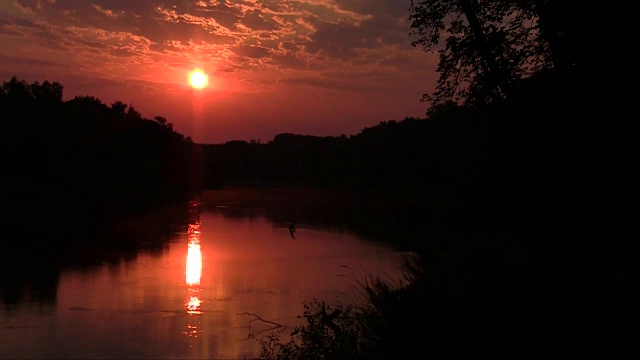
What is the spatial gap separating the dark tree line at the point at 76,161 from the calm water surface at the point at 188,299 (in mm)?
18490

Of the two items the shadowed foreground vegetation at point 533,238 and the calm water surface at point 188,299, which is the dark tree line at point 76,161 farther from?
the shadowed foreground vegetation at point 533,238

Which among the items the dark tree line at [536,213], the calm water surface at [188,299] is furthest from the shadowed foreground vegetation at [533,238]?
the calm water surface at [188,299]

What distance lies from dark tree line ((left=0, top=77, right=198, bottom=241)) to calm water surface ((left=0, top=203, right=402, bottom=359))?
18.5 m

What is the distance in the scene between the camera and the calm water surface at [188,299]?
20.3 m

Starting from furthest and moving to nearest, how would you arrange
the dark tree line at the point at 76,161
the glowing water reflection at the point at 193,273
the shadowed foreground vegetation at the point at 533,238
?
the dark tree line at the point at 76,161 < the glowing water reflection at the point at 193,273 < the shadowed foreground vegetation at the point at 533,238

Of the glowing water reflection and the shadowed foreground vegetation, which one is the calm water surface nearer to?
the glowing water reflection

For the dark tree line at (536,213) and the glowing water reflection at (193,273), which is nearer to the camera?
the dark tree line at (536,213)

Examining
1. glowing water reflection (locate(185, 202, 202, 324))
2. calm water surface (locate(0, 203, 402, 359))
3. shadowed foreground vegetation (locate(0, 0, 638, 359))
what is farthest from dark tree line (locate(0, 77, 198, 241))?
shadowed foreground vegetation (locate(0, 0, 638, 359))

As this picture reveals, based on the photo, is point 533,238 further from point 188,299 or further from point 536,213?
point 188,299

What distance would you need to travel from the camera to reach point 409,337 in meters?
8.38

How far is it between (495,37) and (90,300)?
2065 cm

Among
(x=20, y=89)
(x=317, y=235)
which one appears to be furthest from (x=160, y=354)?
(x=20, y=89)

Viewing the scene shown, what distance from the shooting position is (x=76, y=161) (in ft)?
246

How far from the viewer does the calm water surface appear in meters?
20.3
